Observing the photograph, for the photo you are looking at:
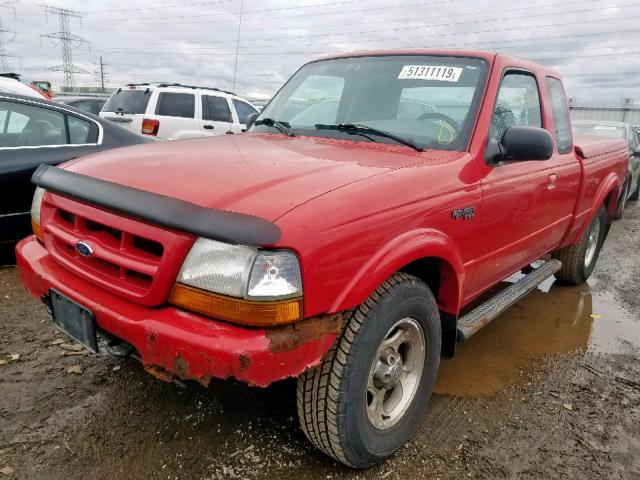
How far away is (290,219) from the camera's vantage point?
67.9 inches

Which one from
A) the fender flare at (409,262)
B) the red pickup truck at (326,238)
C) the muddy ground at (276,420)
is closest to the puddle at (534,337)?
the muddy ground at (276,420)

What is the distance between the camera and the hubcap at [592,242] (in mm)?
4969

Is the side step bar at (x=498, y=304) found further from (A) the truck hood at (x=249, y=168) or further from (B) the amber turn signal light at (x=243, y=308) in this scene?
(B) the amber turn signal light at (x=243, y=308)

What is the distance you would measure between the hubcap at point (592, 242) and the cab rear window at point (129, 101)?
26.9ft

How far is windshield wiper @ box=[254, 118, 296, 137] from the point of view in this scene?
3118 millimetres

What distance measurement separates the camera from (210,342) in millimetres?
1692

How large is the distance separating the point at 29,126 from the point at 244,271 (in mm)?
3627

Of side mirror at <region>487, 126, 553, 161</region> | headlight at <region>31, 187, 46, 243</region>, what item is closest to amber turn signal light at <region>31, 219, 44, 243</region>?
headlight at <region>31, 187, 46, 243</region>

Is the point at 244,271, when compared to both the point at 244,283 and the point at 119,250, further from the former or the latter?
the point at 119,250

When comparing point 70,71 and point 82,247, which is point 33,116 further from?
point 70,71

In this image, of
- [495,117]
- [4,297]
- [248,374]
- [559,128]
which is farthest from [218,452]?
[559,128]

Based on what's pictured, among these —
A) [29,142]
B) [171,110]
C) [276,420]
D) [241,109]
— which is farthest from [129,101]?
[276,420]

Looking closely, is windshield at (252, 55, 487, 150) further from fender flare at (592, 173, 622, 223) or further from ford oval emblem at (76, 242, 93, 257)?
fender flare at (592, 173, 622, 223)

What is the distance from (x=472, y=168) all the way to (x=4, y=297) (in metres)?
3.60
